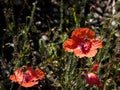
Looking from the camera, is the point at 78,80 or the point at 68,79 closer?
the point at 78,80

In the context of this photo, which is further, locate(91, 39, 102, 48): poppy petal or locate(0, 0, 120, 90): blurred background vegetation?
locate(0, 0, 120, 90): blurred background vegetation

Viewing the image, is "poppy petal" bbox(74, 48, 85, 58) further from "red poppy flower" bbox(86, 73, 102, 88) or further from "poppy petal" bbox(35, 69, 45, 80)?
"poppy petal" bbox(35, 69, 45, 80)

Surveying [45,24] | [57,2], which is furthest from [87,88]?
[57,2]

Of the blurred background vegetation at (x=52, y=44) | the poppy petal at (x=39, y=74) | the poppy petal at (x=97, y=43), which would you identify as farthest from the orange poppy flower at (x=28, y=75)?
the poppy petal at (x=97, y=43)

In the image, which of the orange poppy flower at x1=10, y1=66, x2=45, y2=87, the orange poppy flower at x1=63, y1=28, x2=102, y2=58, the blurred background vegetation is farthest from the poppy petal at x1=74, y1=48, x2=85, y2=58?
the orange poppy flower at x1=10, y1=66, x2=45, y2=87

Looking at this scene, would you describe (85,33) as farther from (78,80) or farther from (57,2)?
(57,2)

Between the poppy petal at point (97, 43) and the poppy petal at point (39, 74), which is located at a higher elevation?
the poppy petal at point (97, 43)

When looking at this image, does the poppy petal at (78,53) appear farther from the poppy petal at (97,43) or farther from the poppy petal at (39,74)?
the poppy petal at (39,74)

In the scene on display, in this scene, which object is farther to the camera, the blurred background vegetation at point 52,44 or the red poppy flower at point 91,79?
the blurred background vegetation at point 52,44
